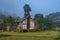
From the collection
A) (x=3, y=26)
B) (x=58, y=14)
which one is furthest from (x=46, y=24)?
(x=3, y=26)

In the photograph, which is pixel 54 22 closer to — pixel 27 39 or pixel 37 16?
pixel 37 16

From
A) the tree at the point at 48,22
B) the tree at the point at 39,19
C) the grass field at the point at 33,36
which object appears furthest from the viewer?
the tree at the point at 39,19

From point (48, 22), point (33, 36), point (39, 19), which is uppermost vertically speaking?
point (39, 19)

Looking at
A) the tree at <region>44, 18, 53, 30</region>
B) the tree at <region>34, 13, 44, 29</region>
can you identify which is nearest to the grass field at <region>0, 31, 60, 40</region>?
the tree at <region>44, 18, 53, 30</region>

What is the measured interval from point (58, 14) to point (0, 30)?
2.10 metres

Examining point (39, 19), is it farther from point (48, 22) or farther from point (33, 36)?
point (33, 36)

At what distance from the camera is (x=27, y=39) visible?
182 inches

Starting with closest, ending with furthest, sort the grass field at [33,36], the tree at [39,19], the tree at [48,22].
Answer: the grass field at [33,36] → the tree at [48,22] → the tree at [39,19]

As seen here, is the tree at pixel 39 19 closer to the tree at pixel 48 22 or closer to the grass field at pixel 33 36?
the tree at pixel 48 22

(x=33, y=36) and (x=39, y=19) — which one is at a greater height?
(x=39, y=19)

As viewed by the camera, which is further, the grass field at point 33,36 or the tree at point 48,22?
the tree at point 48,22

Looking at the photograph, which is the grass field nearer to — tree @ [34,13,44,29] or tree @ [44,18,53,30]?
tree @ [44,18,53,30]

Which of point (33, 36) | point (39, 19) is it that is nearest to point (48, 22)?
point (39, 19)

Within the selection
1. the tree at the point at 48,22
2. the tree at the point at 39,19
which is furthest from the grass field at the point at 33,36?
the tree at the point at 39,19
